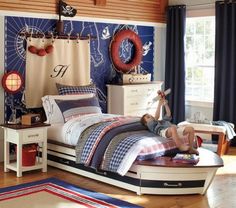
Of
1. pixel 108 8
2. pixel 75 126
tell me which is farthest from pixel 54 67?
pixel 108 8

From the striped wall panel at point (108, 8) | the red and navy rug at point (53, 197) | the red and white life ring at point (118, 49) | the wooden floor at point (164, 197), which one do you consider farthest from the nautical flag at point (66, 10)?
the red and navy rug at point (53, 197)

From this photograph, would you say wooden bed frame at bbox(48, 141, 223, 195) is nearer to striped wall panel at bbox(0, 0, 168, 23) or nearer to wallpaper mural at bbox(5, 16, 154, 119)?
wallpaper mural at bbox(5, 16, 154, 119)

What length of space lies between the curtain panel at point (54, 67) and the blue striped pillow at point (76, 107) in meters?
0.51

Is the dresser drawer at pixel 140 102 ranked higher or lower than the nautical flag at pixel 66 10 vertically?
lower

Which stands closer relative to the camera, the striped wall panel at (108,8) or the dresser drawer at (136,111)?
the striped wall panel at (108,8)

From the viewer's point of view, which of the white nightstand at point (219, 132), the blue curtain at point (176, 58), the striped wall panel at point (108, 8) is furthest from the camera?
the blue curtain at point (176, 58)

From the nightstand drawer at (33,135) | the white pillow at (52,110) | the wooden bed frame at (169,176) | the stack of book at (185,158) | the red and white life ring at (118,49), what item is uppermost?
the red and white life ring at (118,49)

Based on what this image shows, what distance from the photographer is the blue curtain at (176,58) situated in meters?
7.76

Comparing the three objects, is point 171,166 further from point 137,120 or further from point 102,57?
point 102,57

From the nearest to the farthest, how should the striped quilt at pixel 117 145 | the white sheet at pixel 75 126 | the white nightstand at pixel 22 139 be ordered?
the striped quilt at pixel 117 145 < the white nightstand at pixel 22 139 < the white sheet at pixel 75 126

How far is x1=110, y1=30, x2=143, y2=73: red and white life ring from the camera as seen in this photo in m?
7.27

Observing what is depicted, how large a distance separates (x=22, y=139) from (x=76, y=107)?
0.94m

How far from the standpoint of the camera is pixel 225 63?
713 cm

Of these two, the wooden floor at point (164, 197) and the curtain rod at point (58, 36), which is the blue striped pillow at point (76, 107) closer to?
the wooden floor at point (164, 197)
